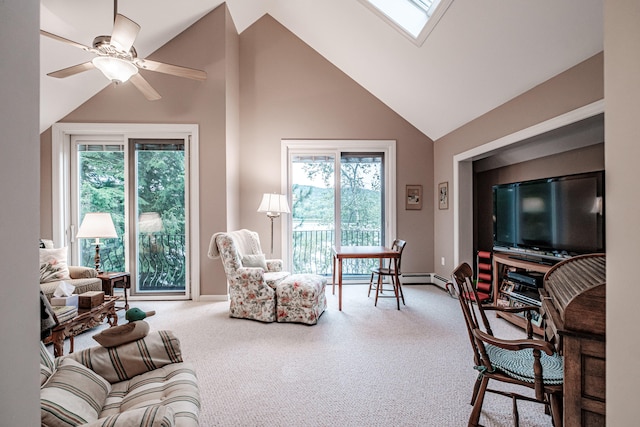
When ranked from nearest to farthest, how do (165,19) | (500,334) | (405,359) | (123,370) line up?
1. (123,370)
2. (405,359)
3. (500,334)
4. (165,19)

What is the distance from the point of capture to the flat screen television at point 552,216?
8.05 ft

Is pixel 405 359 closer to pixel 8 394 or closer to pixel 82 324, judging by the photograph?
pixel 8 394

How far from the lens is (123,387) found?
138cm

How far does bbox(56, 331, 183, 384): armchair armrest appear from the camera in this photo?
55.7 inches

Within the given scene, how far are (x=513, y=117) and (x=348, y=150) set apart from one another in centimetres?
240

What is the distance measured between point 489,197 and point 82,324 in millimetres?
5120

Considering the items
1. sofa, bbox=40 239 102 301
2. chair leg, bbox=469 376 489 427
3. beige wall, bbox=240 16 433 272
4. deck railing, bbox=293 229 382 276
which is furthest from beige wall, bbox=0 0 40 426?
deck railing, bbox=293 229 382 276

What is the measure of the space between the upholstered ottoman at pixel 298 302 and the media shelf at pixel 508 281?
2.00 m

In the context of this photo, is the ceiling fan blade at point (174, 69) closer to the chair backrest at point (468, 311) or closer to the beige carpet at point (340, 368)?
the beige carpet at point (340, 368)

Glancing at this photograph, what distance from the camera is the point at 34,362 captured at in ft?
1.99

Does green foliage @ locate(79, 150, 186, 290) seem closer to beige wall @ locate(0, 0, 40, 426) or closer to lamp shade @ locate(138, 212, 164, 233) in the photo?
lamp shade @ locate(138, 212, 164, 233)

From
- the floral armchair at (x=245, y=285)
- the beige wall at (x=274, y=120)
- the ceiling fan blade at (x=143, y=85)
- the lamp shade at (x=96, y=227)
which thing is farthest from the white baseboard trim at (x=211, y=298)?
the ceiling fan blade at (x=143, y=85)

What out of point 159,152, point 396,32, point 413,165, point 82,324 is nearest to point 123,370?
point 82,324

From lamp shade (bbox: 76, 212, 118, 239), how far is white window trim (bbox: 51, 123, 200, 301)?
3.04 feet
